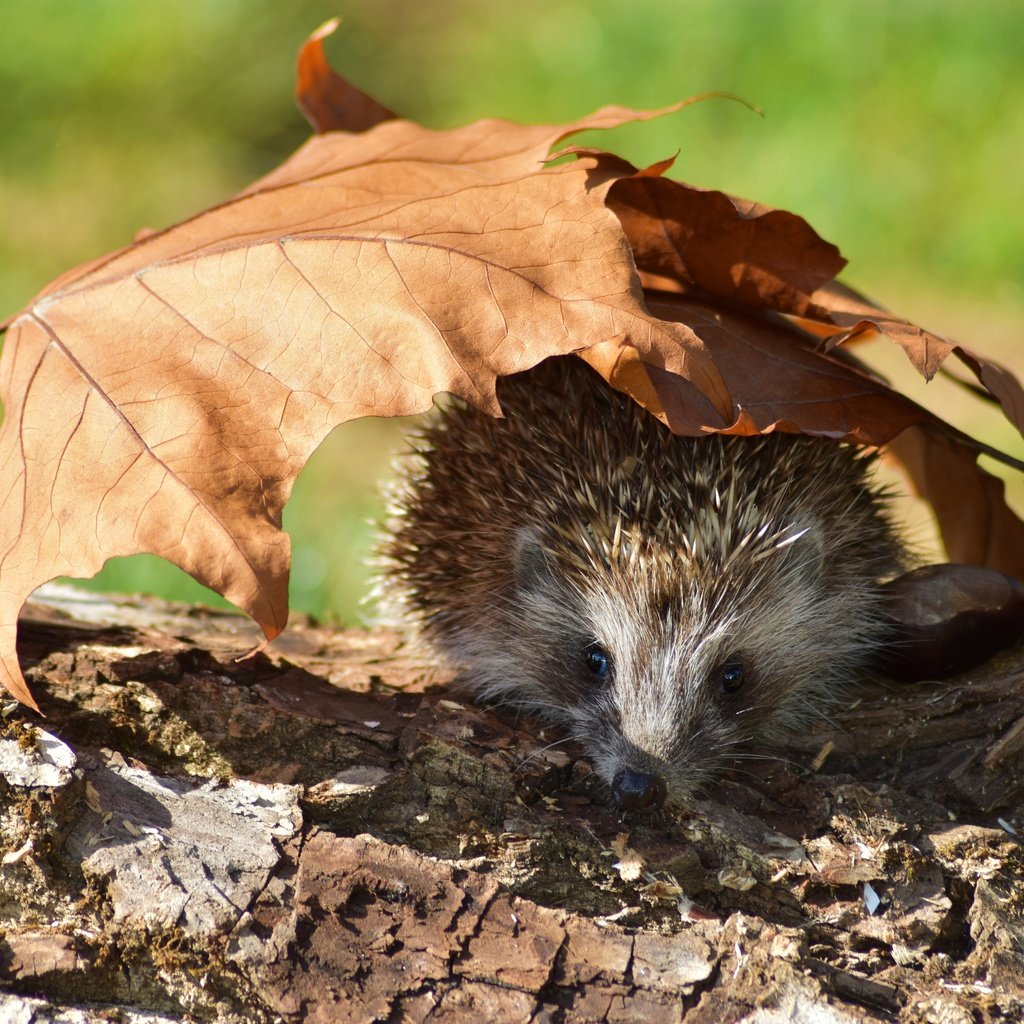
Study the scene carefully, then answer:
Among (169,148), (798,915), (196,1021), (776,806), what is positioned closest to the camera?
(196,1021)

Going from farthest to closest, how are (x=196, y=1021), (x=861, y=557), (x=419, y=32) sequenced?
(x=419, y=32), (x=861, y=557), (x=196, y=1021)

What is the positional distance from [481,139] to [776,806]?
4.63 feet

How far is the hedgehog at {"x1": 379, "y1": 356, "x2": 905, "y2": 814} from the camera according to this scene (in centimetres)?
238

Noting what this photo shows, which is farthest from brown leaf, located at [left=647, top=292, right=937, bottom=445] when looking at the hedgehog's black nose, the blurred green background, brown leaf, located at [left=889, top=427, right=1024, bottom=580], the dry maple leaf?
the blurred green background

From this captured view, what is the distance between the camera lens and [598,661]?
2.53 m

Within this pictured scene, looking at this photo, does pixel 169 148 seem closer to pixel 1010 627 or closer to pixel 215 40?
pixel 215 40

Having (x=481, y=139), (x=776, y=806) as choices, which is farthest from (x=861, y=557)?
(x=481, y=139)

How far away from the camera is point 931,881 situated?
6.53 ft

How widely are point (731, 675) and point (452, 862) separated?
0.82m

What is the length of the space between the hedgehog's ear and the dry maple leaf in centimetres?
58

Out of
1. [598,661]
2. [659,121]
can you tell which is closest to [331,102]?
[598,661]

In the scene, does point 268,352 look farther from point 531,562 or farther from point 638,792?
point 638,792

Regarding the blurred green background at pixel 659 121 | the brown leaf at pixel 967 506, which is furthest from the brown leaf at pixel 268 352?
the blurred green background at pixel 659 121

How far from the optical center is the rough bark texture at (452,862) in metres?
1.78
